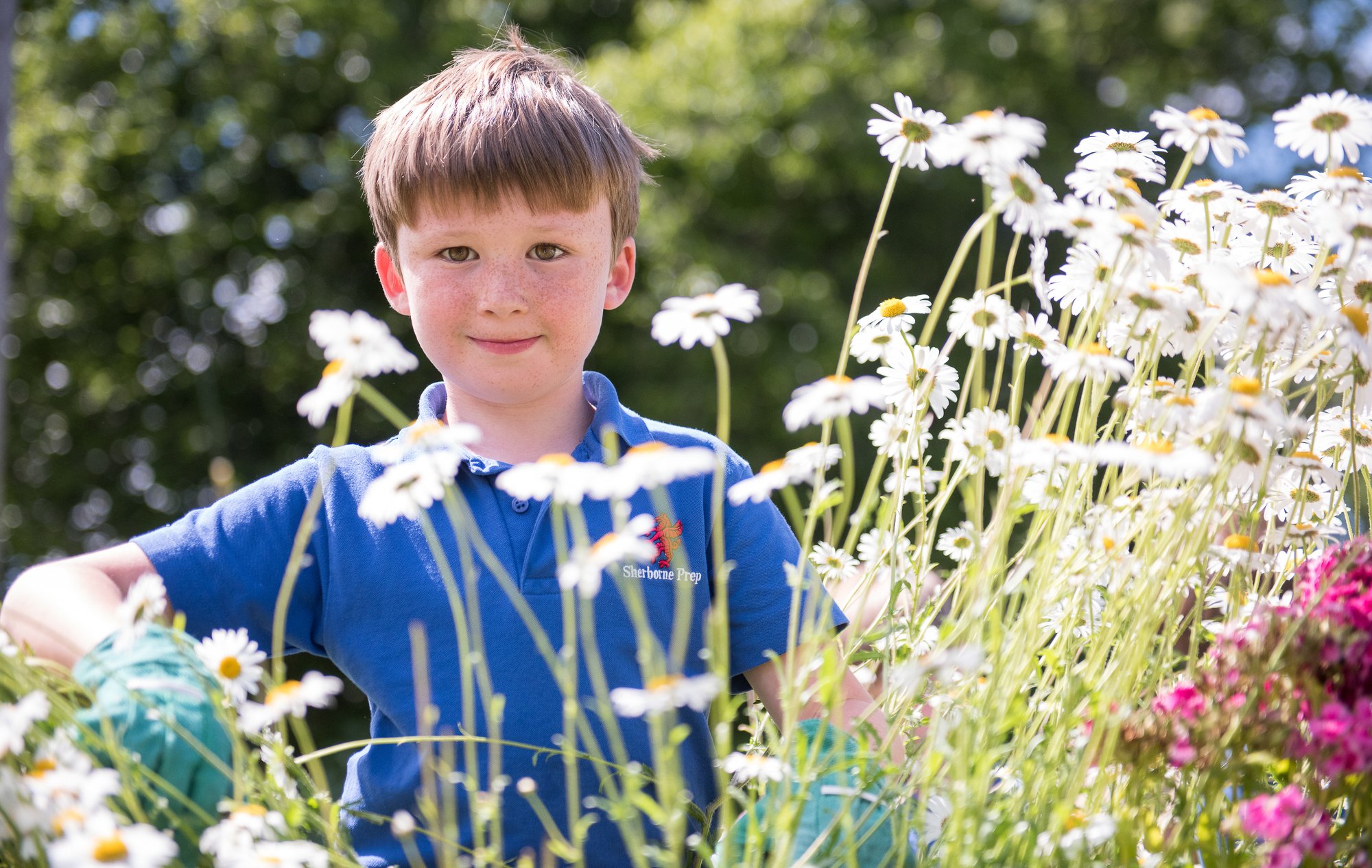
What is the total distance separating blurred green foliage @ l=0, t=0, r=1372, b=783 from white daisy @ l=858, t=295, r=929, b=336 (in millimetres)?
6735

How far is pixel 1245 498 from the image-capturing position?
1275 millimetres

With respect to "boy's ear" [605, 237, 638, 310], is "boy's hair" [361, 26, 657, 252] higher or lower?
higher

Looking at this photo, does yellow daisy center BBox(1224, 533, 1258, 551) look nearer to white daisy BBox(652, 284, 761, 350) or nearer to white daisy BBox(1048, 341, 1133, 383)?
white daisy BBox(1048, 341, 1133, 383)

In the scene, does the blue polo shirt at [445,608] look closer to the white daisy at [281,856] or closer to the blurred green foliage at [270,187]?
the white daisy at [281,856]

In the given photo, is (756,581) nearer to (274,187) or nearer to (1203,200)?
(1203,200)

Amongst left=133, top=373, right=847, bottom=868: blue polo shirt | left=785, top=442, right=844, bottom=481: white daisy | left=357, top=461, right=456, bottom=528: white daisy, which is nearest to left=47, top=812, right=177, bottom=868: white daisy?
left=357, top=461, right=456, bottom=528: white daisy

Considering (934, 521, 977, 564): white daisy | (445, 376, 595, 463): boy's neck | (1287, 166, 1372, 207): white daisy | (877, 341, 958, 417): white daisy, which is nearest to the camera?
(1287, 166, 1372, 207): white daisy

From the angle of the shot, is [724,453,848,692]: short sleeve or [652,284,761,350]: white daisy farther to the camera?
[724,453,848,692]: short sleeve

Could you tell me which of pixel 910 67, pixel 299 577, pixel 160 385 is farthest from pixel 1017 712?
pixel 160 385

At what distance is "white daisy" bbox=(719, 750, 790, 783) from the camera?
862 mm

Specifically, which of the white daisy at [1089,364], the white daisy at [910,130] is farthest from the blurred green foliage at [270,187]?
the white daisy at [1089,364]

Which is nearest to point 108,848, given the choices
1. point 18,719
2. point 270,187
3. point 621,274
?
point 18,719

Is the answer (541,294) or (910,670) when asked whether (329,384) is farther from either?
(541,294)

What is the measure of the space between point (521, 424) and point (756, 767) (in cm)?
72
